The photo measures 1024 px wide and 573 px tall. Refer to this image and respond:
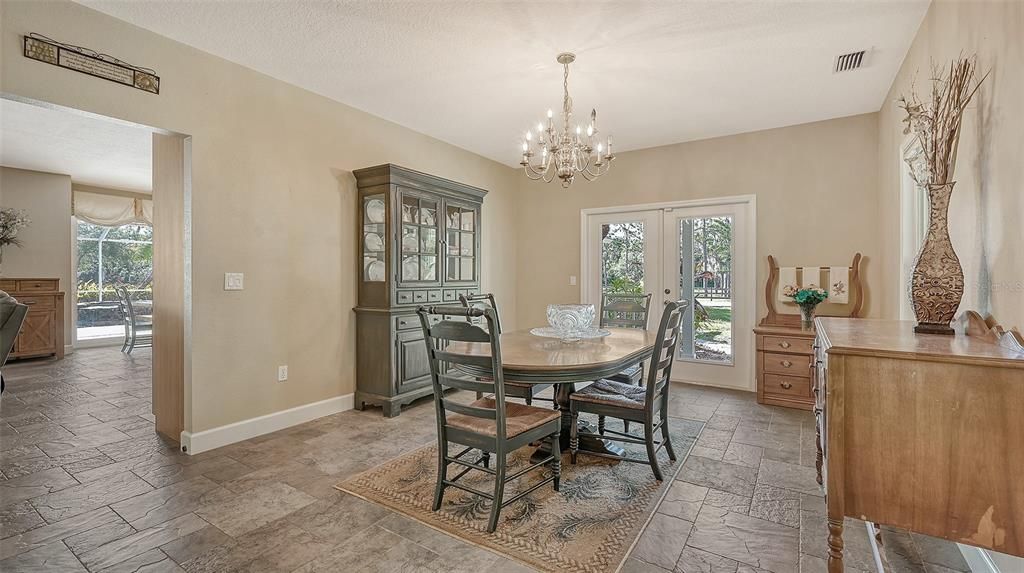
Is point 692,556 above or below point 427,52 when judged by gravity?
below

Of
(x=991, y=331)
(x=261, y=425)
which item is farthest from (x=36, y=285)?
(x=991, y=331)

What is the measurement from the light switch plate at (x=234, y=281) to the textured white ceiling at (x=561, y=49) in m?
1.48

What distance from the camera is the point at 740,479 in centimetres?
253

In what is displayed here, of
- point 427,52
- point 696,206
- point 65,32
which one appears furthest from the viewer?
point 696,206

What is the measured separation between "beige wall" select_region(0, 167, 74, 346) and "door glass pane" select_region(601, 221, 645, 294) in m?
7.64

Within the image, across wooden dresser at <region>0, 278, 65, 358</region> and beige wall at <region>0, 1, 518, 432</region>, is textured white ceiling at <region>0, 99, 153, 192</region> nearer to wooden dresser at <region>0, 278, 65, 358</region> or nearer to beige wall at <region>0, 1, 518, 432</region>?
beige wall at <region>0, 1, 518, 432</region>

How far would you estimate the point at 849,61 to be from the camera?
3023 mm

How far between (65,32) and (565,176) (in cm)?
287

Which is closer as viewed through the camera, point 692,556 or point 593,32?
point 692,556

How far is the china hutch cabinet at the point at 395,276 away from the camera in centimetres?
375

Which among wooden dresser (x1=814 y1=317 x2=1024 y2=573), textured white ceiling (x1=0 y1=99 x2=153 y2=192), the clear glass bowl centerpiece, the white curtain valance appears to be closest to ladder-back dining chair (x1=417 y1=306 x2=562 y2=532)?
the clear glass bowl centerpiece

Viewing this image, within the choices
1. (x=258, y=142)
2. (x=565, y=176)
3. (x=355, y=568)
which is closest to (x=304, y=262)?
(x=258, y=142)

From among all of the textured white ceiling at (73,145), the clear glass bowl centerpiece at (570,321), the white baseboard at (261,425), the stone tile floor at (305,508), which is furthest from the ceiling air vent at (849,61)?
the textured white ceiling at (73,145)

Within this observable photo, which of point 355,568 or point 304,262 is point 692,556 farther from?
point 304,262
